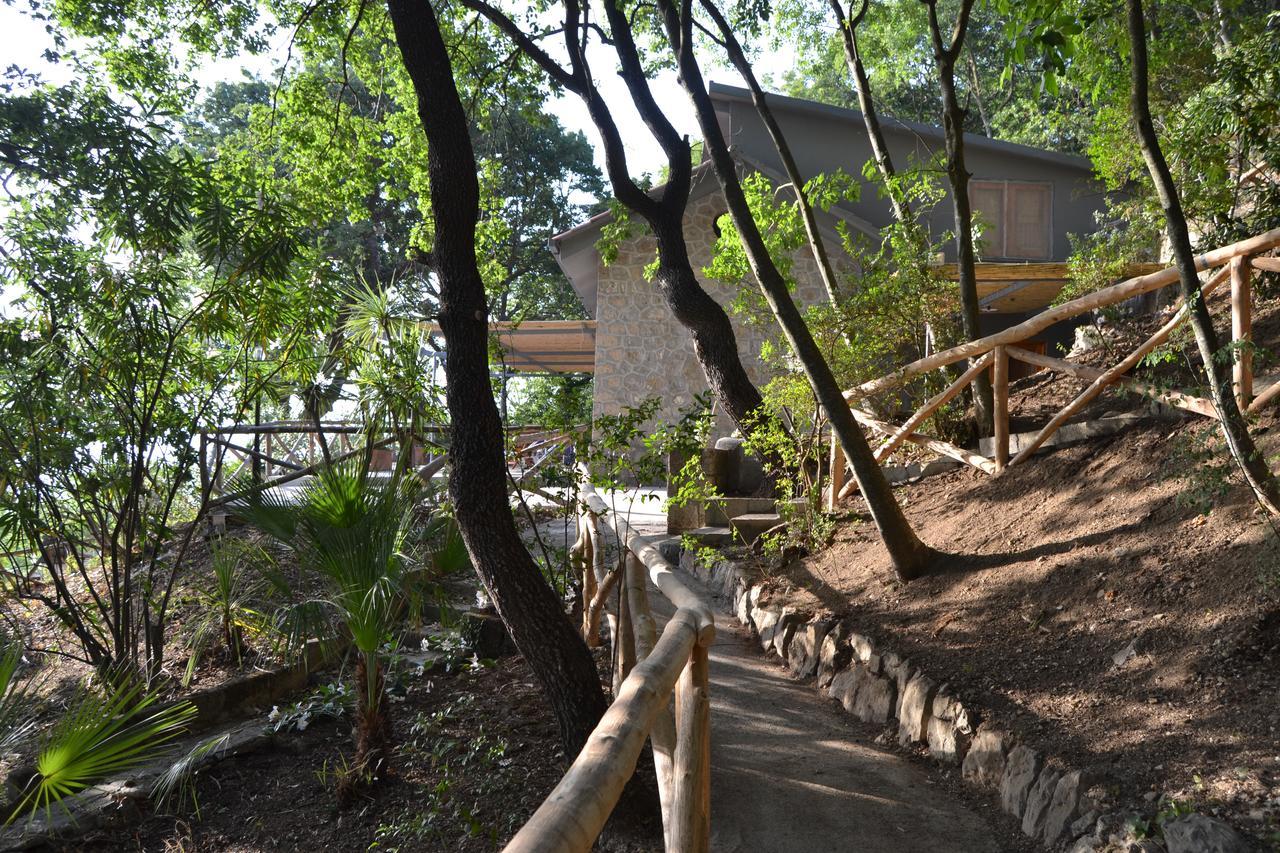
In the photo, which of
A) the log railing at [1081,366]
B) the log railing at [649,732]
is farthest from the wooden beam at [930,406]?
the log railing at [649,732]

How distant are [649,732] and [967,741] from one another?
2323mm

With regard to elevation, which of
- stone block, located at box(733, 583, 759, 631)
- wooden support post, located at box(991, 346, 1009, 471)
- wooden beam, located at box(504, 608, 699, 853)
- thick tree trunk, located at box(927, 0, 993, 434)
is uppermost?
thick tree trunk, located at box(927, 0, 993, 434)

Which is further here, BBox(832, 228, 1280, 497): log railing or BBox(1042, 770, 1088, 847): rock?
BBox(832, 228, 1280, 497): log railing

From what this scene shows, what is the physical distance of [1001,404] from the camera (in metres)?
6.93

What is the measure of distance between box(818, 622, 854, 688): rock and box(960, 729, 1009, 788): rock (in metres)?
1.59

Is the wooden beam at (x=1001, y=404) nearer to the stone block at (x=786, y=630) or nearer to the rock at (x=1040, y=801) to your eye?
the stone block at (x=786, y=630)

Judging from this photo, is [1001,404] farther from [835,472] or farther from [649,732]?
[649,732]

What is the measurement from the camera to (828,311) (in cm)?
837

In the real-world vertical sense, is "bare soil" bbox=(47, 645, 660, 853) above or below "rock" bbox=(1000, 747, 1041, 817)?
below

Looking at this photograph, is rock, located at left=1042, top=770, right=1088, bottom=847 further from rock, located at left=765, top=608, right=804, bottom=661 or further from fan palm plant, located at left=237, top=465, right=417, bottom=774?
fan palm plant, located at left=237, top=465, right=417, bottom=774

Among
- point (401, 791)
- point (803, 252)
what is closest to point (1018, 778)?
point (401, 791)

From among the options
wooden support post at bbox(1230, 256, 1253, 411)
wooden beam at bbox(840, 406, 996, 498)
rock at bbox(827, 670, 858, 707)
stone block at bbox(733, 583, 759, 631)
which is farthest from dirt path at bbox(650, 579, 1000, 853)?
wooden support post at bbox(1230, 256, 1253, 411)

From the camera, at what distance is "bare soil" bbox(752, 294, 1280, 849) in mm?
3365

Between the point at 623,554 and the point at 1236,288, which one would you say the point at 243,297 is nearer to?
the point at 623,554
